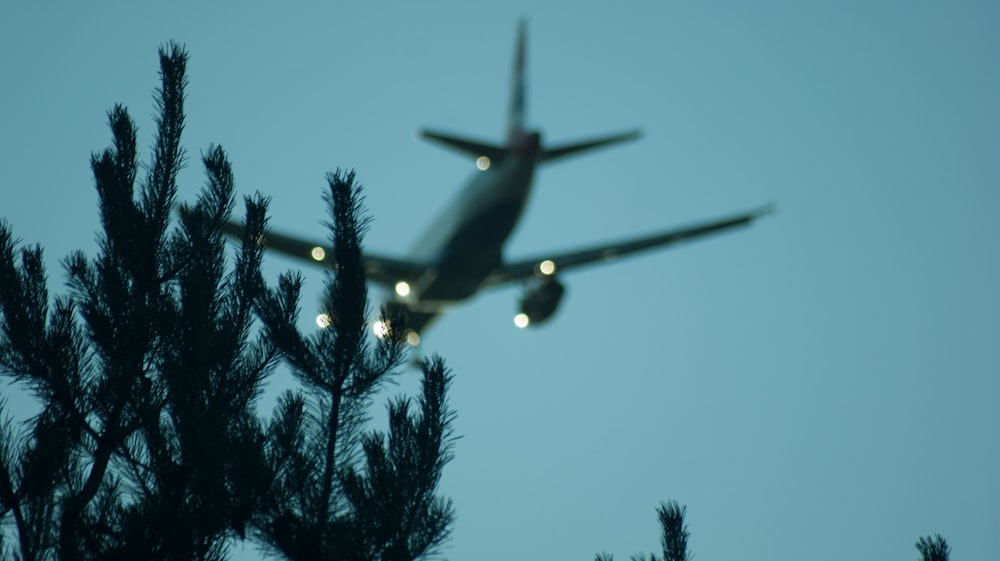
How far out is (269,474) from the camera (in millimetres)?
4301

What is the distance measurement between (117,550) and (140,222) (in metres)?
1.66

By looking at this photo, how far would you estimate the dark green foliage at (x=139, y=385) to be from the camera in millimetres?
4051

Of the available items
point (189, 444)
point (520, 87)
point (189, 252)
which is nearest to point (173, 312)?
point (189, 252)

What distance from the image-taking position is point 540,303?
29.8 metres

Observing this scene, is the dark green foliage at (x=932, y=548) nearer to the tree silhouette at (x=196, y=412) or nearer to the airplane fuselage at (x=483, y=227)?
the tree silhouette at (x=196, y=412)

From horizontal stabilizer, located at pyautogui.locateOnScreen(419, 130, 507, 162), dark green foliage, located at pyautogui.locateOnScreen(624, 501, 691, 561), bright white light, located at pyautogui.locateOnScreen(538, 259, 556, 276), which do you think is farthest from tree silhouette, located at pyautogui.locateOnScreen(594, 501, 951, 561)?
bright white light, located at pyautogui.locateOnScreen(538, 259, 556, 276)

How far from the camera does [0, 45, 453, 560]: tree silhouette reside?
4.12 m

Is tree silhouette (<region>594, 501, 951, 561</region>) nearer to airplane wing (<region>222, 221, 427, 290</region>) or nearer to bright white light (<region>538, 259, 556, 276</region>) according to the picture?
airplane wing (<region>222, 221, 427, 290</region>)

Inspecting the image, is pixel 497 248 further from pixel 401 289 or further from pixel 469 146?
pixel 401 289

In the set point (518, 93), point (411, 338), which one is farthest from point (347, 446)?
point (518, 93)

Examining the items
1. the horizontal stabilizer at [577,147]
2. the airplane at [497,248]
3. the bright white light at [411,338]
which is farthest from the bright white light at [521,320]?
the bright white light at [411,338]

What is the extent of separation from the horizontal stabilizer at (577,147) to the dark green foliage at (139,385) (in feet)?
81.0

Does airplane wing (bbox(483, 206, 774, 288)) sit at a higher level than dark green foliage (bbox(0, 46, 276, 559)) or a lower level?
higher

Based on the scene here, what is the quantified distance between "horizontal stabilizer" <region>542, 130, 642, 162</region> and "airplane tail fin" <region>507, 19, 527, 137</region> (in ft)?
5.41
